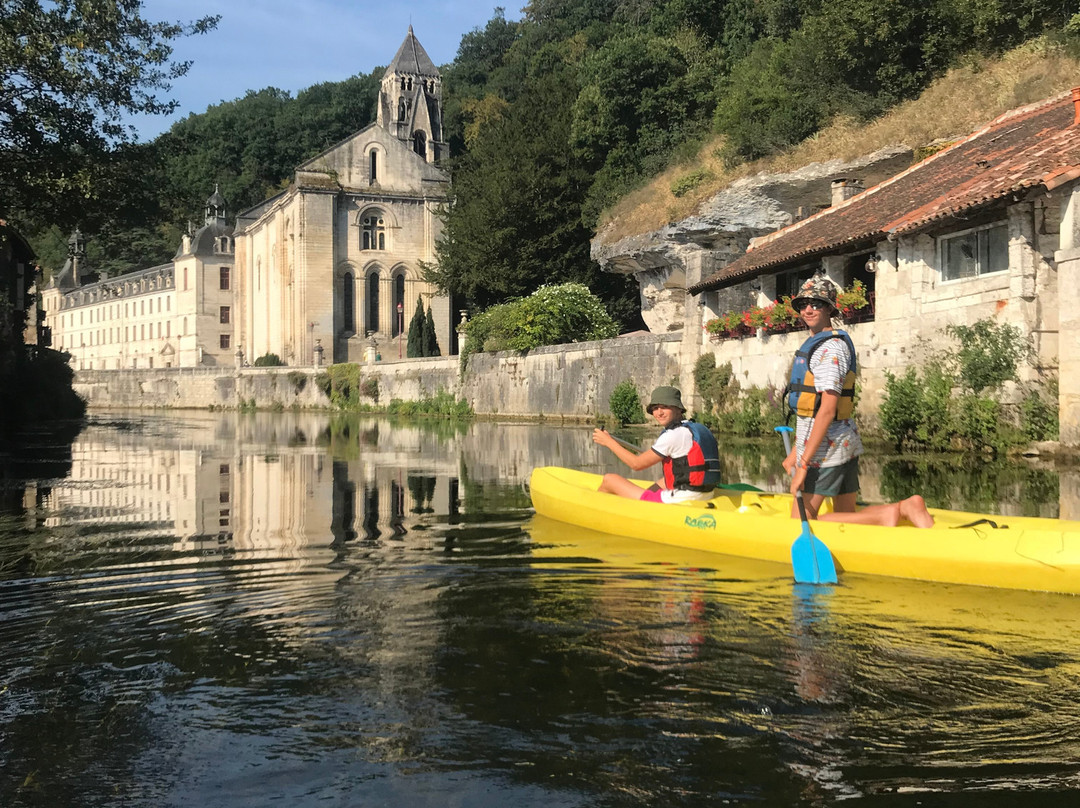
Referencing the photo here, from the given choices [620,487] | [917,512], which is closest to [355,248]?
[620,487]

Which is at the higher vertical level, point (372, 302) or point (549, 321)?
point (372, 302)

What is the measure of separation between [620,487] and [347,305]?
185ft

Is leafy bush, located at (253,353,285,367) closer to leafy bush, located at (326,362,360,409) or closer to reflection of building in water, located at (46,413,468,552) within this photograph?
leafy bush, located at (326,362,360,409)

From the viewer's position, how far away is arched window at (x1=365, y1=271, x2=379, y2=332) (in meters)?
63.8

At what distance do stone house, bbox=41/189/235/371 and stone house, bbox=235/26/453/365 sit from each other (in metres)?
11.3

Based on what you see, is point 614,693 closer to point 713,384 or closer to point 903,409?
point 903,409

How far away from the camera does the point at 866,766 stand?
3.57 m

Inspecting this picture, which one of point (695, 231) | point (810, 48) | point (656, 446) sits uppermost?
point (810, 48)

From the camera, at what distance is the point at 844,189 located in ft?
81.8

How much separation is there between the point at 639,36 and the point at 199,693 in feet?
134

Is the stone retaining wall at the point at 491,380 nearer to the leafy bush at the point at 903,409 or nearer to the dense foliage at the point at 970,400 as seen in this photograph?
the leafy bush at the point at 903,409

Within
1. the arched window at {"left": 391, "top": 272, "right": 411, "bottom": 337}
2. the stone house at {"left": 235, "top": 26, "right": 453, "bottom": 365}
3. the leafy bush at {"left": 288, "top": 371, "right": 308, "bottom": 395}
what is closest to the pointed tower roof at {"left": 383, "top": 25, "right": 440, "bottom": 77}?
the stone house at {"left": 235, "top": 26, "right": 453, "bottom": 365}

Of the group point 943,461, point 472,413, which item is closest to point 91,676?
point 943,461

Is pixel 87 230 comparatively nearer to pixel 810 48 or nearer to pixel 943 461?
pixel 943 461
